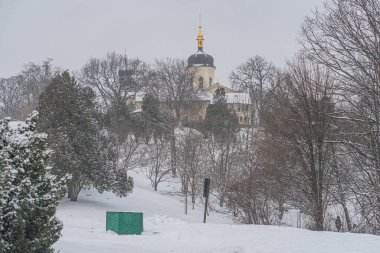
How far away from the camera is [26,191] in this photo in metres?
8.62

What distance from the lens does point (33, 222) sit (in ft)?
29.2

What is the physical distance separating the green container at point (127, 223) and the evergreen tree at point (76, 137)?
28.1 ft

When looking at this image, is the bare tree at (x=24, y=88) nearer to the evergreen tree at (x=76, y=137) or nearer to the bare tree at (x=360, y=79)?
the evergreen tree at (x=76, y=137)

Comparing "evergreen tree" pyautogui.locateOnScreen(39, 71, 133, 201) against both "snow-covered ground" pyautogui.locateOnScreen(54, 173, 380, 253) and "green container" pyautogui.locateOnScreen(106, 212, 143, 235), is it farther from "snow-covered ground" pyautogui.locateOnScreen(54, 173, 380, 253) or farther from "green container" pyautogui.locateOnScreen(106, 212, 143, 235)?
"green container" pyautogui.locateOnScreen(106, 212, 143, 235)

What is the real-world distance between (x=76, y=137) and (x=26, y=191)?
2036 centimetres

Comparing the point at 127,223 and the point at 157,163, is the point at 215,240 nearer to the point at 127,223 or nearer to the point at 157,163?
the point at 127,223

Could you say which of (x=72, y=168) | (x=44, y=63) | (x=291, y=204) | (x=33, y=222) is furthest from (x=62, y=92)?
(x=44, y=63)

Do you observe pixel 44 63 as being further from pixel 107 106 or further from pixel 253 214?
pixel 253 214

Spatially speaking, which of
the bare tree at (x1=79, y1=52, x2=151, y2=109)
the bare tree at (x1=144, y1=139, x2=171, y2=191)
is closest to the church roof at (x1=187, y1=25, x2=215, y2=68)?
the bare tree at (x1=79, y1=52, x2=151, y2=109)

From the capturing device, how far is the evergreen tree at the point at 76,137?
2783 centimetres

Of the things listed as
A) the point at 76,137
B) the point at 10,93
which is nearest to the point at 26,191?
the point at 76,137

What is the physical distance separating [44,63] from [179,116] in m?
17.8

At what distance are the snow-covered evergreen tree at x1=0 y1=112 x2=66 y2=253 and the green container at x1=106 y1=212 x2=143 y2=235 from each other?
9.52 metres

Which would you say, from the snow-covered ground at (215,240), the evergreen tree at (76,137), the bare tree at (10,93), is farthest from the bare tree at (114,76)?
the snow-covered ground at (215,240)
